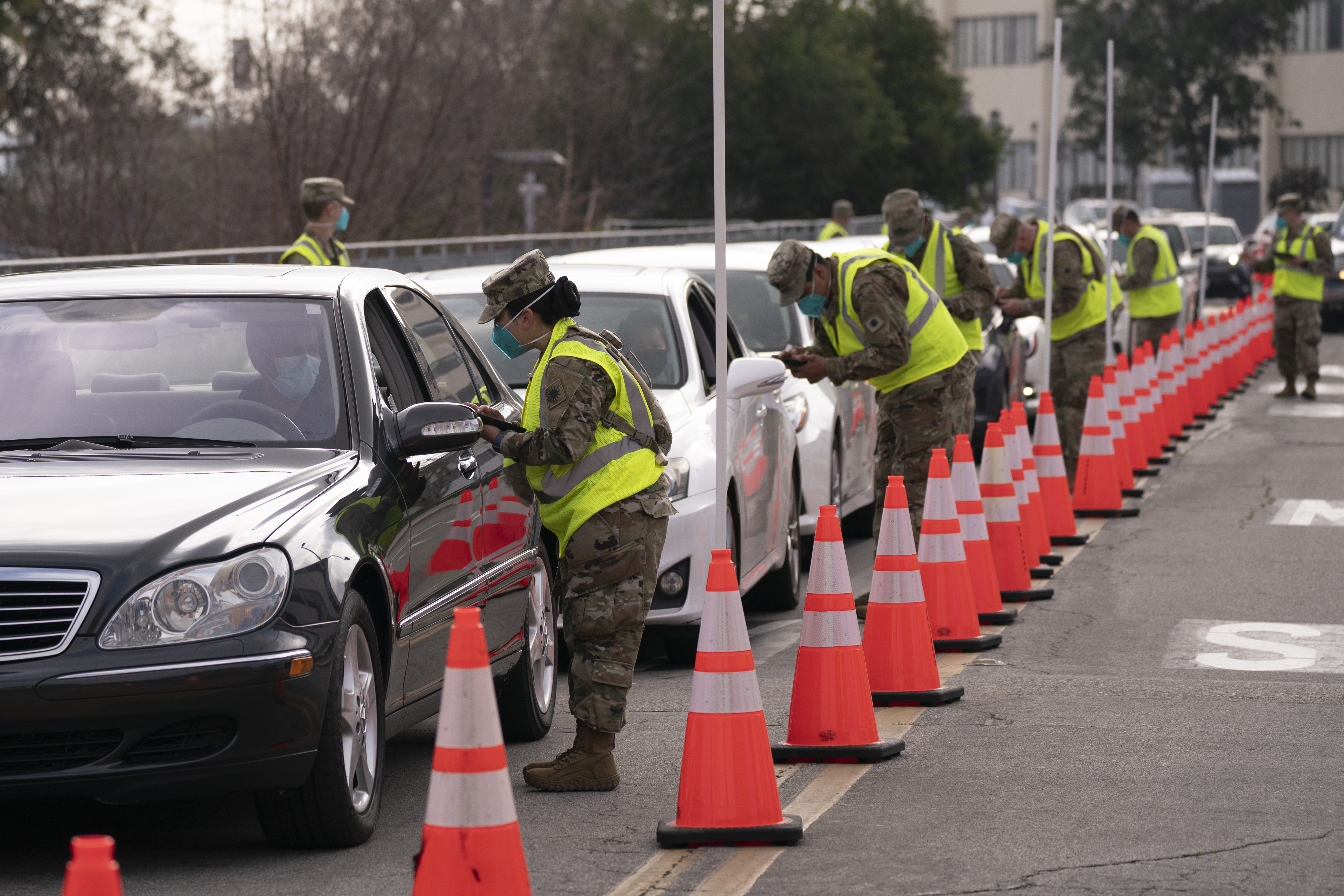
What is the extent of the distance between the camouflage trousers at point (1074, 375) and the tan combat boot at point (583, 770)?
8927mm

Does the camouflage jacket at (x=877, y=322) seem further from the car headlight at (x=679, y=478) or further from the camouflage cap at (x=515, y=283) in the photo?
the camouflage cap at (x=515, y=283)

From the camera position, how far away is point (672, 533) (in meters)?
8.04

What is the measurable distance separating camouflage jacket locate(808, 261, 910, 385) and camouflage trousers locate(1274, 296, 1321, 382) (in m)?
12.6

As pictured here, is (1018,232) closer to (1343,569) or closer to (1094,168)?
(1343,569)

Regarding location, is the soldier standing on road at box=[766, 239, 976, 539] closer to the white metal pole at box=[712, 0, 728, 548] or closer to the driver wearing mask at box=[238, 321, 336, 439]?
the white metal pole at box=[712, 0, 728, 548]

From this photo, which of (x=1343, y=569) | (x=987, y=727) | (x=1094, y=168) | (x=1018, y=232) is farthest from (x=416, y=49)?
(x=1094, y=168)

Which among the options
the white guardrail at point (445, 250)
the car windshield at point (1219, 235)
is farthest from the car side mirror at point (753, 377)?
the car windshield at point (1219, 235)

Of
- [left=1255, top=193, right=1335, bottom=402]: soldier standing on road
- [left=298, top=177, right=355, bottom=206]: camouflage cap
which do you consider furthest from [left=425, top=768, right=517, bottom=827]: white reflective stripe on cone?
[left=1255, top=193, right=1335, bottom=402]: soldier standing on road

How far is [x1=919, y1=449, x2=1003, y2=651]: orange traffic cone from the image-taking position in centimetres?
802

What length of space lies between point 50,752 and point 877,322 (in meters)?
5.25

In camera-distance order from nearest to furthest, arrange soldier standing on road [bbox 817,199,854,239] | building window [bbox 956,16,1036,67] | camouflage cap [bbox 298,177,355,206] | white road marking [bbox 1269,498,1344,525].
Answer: camouflage cap [bbox 298,177,355,206], white road marking [bbox 1269,498,1344,525], soldier standing on road [bbox 817,199,854,239], building window [bbox 956,16,1036,67]

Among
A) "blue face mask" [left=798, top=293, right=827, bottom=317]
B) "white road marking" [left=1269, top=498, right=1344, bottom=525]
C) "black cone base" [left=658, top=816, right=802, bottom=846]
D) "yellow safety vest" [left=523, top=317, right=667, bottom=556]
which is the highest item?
"blue face mask" [left=798, top=293, right=827, bottom=317]

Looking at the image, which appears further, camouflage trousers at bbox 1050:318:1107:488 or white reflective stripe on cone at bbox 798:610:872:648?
camouflage trousers at bbox 1050:318:1107:488

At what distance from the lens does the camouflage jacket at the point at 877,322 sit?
9242 millimetres
